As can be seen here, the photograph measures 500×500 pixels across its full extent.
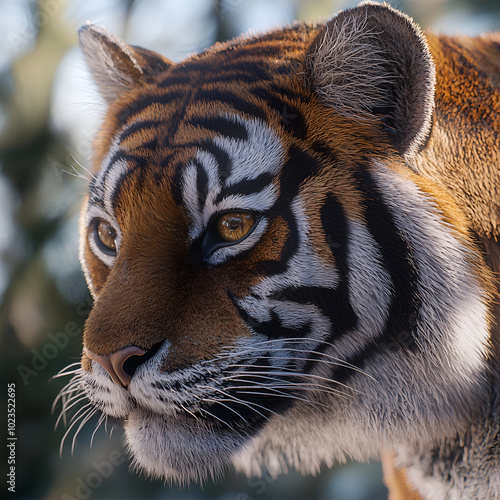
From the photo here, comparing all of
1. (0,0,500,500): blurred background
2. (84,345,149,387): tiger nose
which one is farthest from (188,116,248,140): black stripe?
(0,0,500,500): blurred background

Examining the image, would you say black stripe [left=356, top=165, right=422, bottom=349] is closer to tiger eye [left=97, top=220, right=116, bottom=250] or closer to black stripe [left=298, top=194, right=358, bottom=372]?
black stripe [left=298, top=194, right=358, bottom=372]

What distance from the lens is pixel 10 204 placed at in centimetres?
102

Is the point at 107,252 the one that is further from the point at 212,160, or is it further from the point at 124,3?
the point at 124,3

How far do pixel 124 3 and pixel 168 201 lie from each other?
57cm

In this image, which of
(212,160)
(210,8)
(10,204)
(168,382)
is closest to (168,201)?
(212,160)

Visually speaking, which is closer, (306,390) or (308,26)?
(306,390)

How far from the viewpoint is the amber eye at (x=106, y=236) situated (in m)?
0.59

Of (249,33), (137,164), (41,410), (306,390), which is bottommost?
(41,410)

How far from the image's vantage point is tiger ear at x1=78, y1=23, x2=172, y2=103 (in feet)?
2.13

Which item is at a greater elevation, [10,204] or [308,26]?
[308,26]

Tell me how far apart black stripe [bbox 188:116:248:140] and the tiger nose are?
0.84ft

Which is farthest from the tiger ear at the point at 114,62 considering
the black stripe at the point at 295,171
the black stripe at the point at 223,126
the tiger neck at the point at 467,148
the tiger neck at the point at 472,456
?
the tiger neck at the point at 472,456

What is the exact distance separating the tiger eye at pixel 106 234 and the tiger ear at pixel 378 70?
308 mm

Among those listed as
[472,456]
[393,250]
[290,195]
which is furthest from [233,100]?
[472,456]
